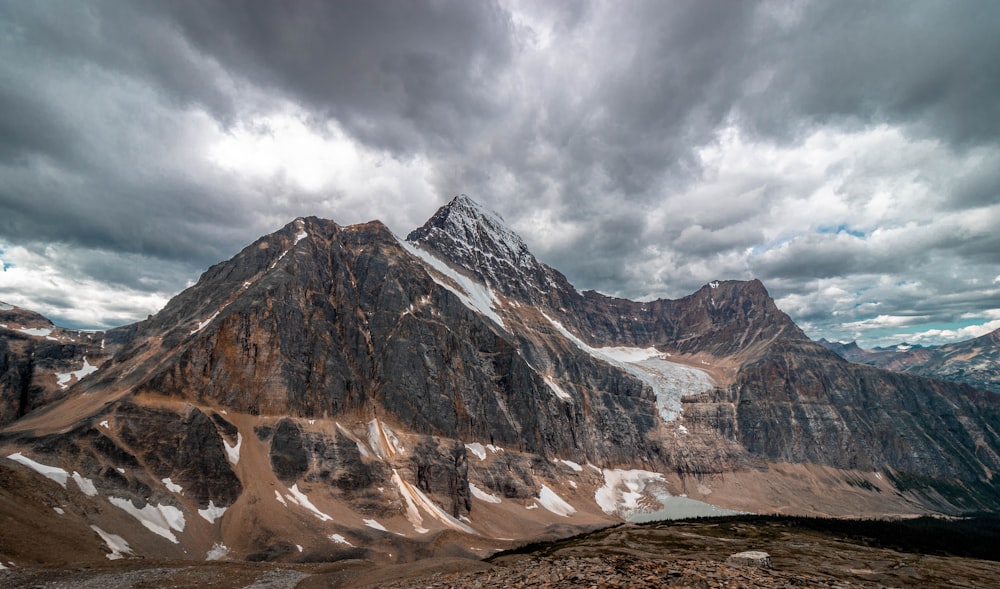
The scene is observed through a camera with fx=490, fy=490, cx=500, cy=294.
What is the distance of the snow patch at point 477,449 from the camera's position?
157 m

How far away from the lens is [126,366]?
12531 centimetres

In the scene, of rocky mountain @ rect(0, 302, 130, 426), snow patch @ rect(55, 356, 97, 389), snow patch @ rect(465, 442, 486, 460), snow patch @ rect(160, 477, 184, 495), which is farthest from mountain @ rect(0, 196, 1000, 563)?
snow patch @ rect(55, 356, 97, 389)

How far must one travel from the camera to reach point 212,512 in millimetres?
89625

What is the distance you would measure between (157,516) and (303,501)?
87.9 feet

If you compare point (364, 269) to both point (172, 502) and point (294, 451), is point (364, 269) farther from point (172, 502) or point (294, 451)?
point (172, 502)

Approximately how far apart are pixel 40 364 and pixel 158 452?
125175mm

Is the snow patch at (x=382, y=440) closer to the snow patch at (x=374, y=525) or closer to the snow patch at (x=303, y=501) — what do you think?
the snow patch at (x=374, y=525)

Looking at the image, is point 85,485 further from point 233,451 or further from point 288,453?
point 288,453

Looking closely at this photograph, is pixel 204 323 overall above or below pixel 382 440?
above

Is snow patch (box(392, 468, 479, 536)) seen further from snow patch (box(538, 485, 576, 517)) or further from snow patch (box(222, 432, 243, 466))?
snow patch (box(538, 485, 576, 517))

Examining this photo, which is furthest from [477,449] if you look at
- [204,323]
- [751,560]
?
[751,560]

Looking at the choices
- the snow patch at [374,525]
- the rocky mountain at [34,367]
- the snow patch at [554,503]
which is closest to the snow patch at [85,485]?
the snow patch at [374,525]

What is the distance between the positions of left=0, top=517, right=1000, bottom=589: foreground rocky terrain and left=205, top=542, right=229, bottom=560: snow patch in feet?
76.5

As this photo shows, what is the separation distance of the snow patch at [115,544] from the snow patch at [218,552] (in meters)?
14.6
